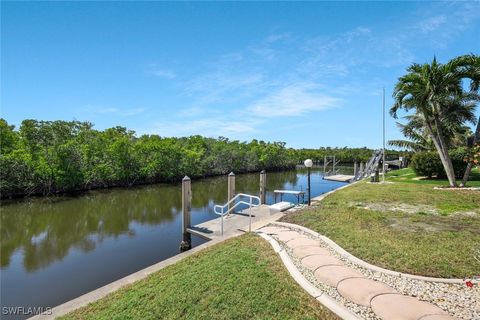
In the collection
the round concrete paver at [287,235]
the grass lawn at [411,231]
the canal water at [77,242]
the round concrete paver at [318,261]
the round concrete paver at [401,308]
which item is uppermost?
the grass lawn at [411,231]

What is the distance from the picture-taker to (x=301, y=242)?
19.9 feet

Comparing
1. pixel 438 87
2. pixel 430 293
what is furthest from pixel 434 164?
pixel 430 293

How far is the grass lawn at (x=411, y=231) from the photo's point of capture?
467 cm

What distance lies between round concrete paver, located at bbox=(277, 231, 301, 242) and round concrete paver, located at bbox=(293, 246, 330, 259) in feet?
2.23

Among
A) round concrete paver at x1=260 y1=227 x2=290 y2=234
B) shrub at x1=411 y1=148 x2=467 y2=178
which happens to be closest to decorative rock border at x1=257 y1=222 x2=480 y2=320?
round concrete paver at x1=260 y1=227 x2=290 y2=234

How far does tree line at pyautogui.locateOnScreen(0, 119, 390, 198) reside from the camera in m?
18.7

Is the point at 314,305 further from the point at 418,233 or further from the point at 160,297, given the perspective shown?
the point at 418,233

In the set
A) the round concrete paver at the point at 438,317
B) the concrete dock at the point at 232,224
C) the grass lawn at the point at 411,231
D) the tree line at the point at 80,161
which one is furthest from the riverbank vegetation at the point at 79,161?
the round concrete paver at the point at 438,317

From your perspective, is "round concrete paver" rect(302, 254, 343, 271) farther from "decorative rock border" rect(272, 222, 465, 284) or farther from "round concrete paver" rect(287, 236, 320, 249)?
"round concrete paver" rect(287, 236, 320, 249)

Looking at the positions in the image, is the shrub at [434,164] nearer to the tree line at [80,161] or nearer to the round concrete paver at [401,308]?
the round concrete paver at [401,308]

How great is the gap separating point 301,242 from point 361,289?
7.14 feet

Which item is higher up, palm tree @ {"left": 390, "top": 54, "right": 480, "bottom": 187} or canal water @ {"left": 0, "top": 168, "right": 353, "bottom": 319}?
palm tree @ {"left": 390, "top": 54, "right": 480, "bottom": 187}

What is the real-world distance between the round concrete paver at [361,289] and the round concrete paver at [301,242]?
5.55 ft

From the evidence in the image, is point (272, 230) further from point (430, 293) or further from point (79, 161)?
point (79, 161)
